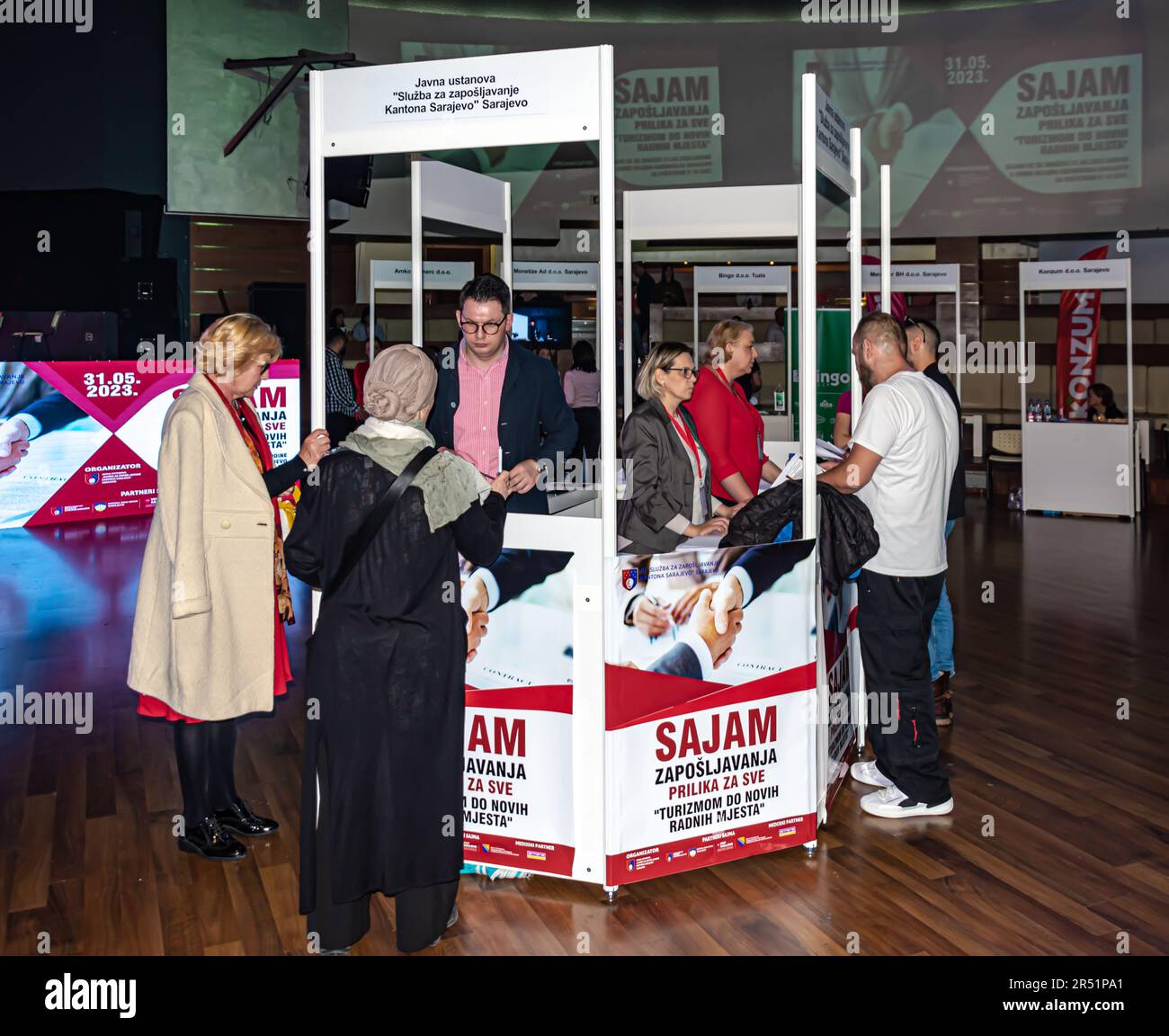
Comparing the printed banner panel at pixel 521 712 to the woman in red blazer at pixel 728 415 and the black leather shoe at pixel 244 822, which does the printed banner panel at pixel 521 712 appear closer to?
the black leather shoe at pixel 244 822

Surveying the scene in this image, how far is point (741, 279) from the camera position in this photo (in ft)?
37.3

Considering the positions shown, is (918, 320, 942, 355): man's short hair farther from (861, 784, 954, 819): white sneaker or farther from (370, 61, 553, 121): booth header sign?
(370, 61, 553, 121): booth header sign

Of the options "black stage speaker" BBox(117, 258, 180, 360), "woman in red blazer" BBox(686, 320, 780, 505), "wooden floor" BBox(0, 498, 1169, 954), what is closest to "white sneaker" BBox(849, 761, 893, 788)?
"wooden floor" BBox(0, 498, 1169, 954)

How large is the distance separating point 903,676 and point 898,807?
423 millimetres

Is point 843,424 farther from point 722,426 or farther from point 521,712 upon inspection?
point 521,712

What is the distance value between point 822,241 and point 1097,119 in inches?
127

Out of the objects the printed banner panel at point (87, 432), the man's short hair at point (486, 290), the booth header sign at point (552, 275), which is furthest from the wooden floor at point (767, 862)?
the booth header sign at point (552, 275)

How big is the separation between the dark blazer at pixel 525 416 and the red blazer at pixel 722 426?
2.16 feet

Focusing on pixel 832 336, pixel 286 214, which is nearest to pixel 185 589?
pixel 832 336

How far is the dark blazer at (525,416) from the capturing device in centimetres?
356

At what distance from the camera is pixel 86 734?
15.2 ft

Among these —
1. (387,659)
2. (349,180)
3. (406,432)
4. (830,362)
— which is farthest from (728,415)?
(349,180)

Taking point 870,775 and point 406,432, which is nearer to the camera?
point 406,432
